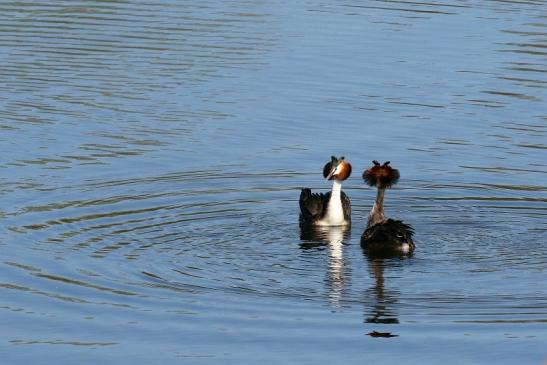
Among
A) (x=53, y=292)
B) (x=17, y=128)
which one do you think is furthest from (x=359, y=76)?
(x=53, y=292)

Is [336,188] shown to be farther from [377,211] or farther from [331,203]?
[377,211]

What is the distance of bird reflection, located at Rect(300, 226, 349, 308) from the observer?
15125mm

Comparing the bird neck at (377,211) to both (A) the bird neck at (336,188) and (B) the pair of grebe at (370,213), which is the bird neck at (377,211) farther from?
(A) the bird neck at (336,188)

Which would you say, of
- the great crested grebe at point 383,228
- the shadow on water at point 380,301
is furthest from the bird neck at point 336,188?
the shadow on water at point 380,301

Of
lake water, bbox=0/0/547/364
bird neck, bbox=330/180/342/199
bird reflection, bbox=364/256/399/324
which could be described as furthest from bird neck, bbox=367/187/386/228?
bird reflection, bbox=364/256/399/324

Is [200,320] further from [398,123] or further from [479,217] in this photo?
[398,123]

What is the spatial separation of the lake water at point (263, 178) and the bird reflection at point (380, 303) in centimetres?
4

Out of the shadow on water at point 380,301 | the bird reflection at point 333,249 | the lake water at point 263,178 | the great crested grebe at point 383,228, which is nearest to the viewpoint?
the lake water at point 263,178

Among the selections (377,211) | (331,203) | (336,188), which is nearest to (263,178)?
(336,188)

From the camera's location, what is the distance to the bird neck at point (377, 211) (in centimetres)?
1761

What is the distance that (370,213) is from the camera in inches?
707

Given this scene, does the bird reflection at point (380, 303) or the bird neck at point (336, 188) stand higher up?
the bird neck at point (336, 188)

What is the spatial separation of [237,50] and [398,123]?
225 inches

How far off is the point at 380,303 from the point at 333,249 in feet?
8.53
